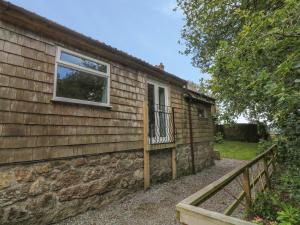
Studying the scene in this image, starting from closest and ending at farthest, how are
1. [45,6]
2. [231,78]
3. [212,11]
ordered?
1. [231,78]
2. [212,11]
3. [45,6]

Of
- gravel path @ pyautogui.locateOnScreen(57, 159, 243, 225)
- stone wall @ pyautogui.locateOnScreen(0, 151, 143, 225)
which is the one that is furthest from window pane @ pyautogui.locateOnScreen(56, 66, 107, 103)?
gravel path @ pyautogui.locateOnScreen(57, 159, 243, 225)

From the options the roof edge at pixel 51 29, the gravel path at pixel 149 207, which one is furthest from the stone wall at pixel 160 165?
the roof edge at pixel 51 29

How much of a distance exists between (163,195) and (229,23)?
21.5 ft

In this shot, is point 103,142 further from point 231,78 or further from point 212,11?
point 212,11

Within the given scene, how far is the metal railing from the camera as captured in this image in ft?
22.3

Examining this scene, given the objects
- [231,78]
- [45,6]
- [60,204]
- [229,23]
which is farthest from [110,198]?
[45,6]

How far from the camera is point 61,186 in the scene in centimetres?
395

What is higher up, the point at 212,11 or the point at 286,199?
the point at 212,11

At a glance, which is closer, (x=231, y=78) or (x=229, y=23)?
(x=231, y=78)

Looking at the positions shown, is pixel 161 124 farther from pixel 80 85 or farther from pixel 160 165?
pixel 80 85

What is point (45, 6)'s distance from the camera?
430 inches

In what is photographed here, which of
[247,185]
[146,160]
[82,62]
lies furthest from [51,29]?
[247,185]

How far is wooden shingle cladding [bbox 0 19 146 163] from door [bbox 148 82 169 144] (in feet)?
6.22

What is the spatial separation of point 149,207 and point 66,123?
254 cm
